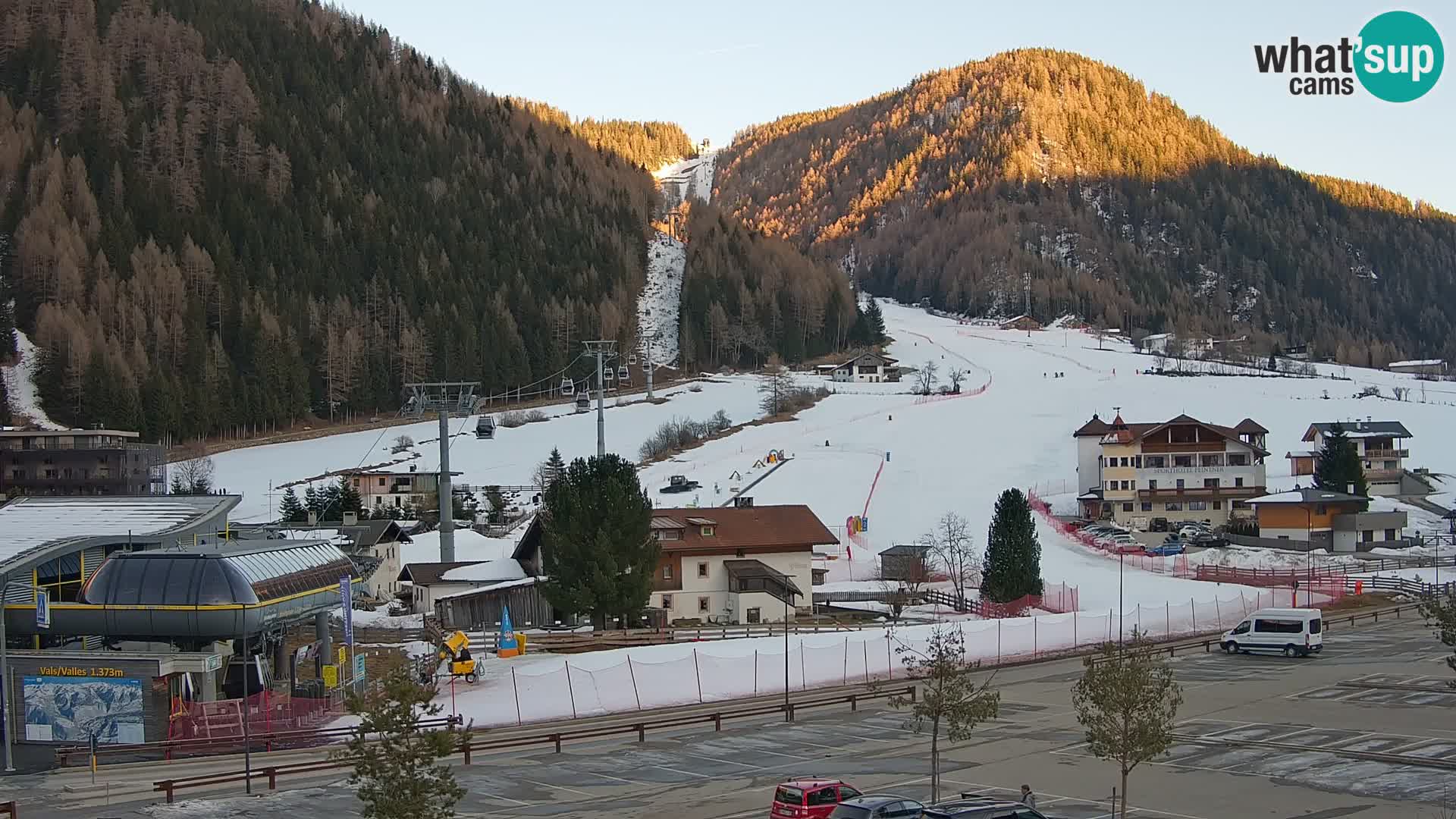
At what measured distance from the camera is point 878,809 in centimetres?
1842

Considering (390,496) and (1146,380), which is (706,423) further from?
(1146,380)

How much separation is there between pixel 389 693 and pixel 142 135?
480 feet

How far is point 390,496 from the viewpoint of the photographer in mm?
80125

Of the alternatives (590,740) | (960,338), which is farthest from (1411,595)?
(960,338)

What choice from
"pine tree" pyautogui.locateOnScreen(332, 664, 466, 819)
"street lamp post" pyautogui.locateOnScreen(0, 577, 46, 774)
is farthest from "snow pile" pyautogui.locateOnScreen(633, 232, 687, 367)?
"pine tree" pyautogui.locateOnScreen(332, 664, 466, 819)

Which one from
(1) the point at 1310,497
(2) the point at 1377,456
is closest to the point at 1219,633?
(1) the point at 1310,497

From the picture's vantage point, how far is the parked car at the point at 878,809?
18.4 m

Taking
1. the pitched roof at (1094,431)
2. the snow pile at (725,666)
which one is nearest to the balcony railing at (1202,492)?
the pitched roof at (1094,431)

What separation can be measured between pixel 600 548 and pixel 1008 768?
58.5ft

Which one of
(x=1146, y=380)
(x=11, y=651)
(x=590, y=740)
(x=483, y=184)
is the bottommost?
(x=590, y=740)

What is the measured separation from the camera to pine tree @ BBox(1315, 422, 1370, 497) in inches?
2579

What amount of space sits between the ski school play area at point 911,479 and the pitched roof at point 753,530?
1.27 meters

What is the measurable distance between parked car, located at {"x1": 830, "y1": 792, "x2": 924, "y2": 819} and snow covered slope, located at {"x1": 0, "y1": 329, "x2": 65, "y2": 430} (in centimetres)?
9436

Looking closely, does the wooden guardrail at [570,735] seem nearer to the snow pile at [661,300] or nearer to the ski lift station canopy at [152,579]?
the ski lift station canopy at [152,579]
